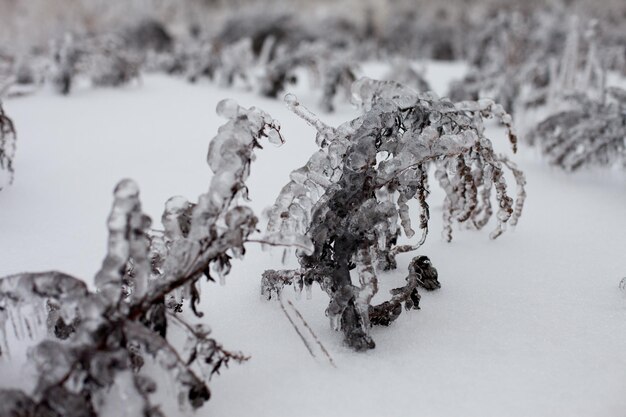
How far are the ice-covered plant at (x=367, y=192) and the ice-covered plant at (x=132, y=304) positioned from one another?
16 centimetres

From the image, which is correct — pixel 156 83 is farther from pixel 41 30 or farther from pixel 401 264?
pixel 41 30

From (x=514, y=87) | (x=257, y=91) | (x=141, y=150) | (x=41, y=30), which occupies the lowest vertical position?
(x=514, y=87)

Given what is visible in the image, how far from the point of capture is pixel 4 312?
1081 mm

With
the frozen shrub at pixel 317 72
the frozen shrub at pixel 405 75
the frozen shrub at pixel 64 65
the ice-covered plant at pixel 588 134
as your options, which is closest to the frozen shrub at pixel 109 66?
the frozen shrub at pixel 64 65

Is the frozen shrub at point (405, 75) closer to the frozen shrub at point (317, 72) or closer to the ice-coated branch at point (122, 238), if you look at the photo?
the frozen shrub at point (317, 72)

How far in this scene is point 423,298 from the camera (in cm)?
152

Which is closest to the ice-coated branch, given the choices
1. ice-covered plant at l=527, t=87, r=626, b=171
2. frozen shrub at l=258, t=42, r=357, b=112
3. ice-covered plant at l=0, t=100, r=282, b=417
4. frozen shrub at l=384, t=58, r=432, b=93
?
ice-covered plant at l=0, t=100, r=282, b=417

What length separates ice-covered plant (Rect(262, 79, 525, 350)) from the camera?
4.11 ft

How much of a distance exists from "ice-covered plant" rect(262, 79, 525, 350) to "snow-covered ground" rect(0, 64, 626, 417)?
0.33ft

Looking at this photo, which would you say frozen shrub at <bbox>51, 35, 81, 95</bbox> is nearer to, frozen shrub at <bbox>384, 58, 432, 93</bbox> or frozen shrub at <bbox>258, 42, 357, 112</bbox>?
frozen shrub at <bbox>258, 42, 357, 112</bbox>

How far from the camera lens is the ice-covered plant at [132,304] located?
0.91 metres

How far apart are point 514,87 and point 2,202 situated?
3.07m

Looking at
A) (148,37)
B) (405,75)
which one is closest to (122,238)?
(405,75)

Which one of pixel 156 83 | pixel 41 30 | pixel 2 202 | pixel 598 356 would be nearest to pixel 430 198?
pixel 598 356
